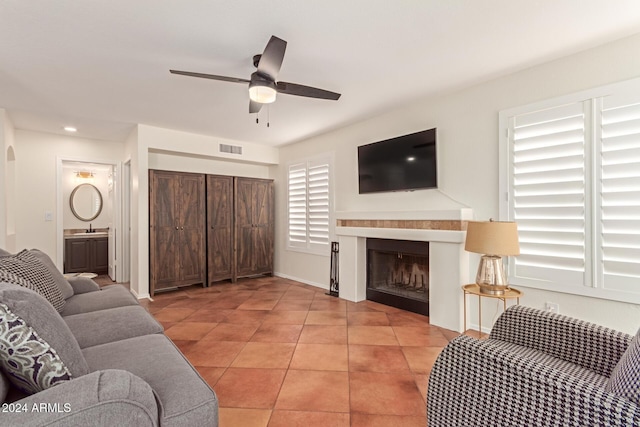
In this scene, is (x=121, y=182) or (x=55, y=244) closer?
(x=55, y=244)

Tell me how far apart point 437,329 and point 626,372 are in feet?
7.37

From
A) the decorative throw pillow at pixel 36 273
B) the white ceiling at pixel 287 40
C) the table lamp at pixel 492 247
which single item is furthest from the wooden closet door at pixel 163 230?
the table lamp at pixel 492 247

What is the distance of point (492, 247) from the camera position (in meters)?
2.34

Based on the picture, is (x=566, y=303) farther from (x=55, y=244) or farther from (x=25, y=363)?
(x=55, y=244)

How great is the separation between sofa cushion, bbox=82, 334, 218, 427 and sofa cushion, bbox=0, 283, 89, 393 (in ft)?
0.91

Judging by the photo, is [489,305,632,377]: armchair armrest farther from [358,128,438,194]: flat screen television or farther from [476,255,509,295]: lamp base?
[358,128,438,194]: flat screen television

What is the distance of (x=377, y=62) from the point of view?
257 cm

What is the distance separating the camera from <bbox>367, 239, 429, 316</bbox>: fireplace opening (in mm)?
3580

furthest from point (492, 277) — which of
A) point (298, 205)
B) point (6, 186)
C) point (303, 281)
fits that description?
point (6, 186)

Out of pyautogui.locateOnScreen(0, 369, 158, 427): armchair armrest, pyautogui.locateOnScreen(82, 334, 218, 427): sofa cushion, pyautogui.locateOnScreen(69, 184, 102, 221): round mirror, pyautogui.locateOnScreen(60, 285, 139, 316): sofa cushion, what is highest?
pyautogui.locateOnScreen(69, 184, 102, 221): round mirror

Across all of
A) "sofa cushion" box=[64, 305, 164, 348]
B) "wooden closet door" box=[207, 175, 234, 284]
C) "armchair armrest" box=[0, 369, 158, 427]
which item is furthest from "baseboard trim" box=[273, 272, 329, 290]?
"armchair armrest" box=[0, 369, 158, 427]

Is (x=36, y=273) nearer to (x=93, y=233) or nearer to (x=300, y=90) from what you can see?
(x=300, y=90)

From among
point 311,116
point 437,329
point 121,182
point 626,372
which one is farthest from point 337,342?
point 121,182

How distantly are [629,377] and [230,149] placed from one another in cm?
515
